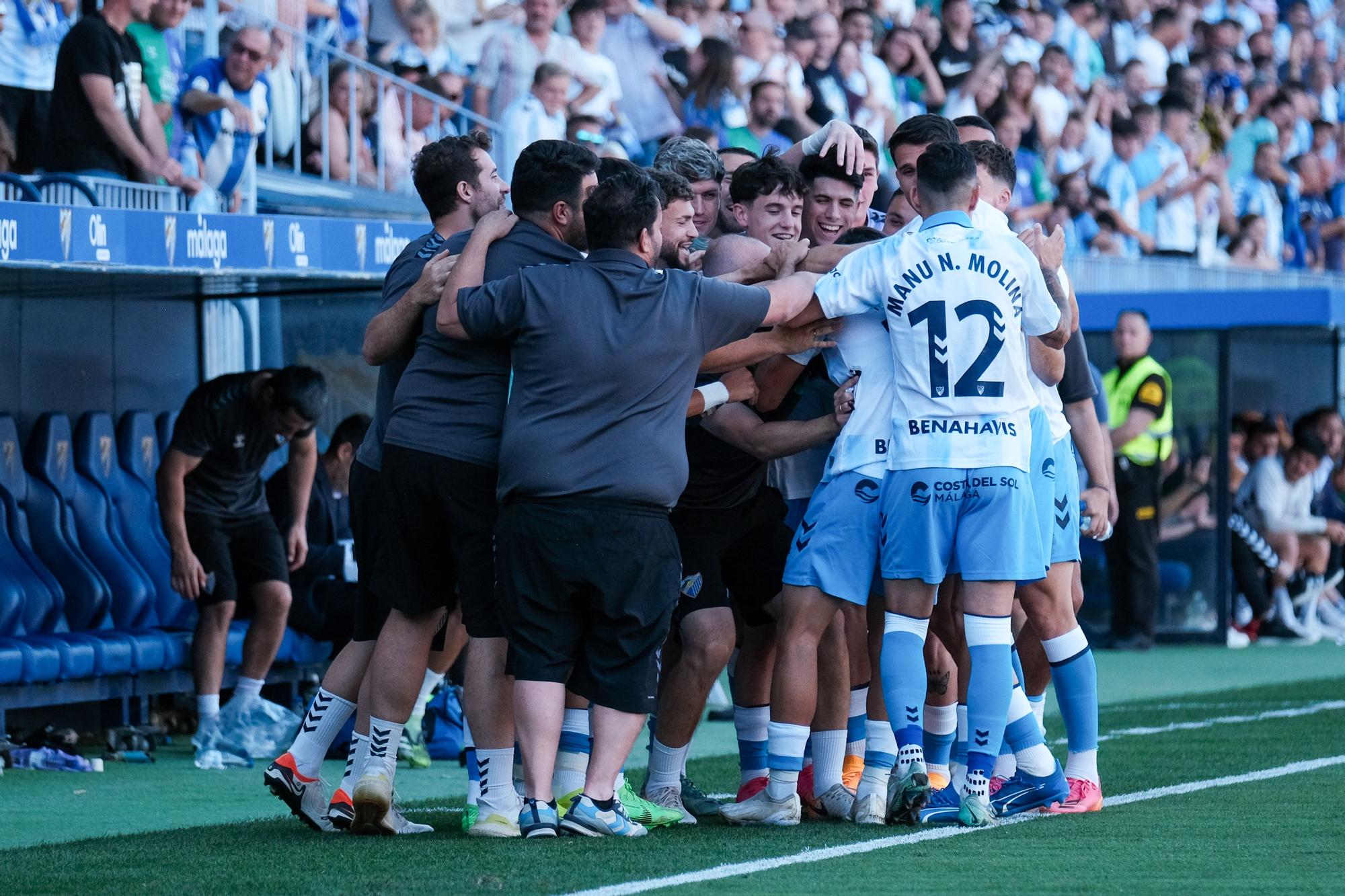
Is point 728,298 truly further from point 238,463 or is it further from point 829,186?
point 238,463

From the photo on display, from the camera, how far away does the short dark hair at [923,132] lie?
6320 mm

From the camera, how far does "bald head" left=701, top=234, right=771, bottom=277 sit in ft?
20.5

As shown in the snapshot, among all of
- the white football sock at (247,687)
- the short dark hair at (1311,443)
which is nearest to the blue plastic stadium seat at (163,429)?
the white football sock at (247,687)

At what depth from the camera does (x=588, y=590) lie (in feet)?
18.2

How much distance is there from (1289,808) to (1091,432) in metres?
1.48

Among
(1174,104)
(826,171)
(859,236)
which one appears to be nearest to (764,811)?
(859,236)

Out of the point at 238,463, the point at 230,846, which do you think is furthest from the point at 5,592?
the point at 230,846

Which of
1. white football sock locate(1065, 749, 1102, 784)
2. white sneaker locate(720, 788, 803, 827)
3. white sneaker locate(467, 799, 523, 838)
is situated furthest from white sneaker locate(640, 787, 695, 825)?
white football sock locate(1065, 749, 1102, 784)

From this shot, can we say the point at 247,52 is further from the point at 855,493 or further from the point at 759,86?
the point at 855,493

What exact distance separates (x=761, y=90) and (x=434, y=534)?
29.0 ft

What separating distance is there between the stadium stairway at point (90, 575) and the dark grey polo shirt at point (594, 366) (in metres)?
3.71

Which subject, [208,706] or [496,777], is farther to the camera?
[208,706]

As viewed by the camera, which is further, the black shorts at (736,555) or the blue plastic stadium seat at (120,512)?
the blue plastic stadium seat at (120,512)

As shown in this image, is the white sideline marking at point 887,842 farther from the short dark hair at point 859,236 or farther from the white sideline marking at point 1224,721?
the short dark hair at point 859,236
